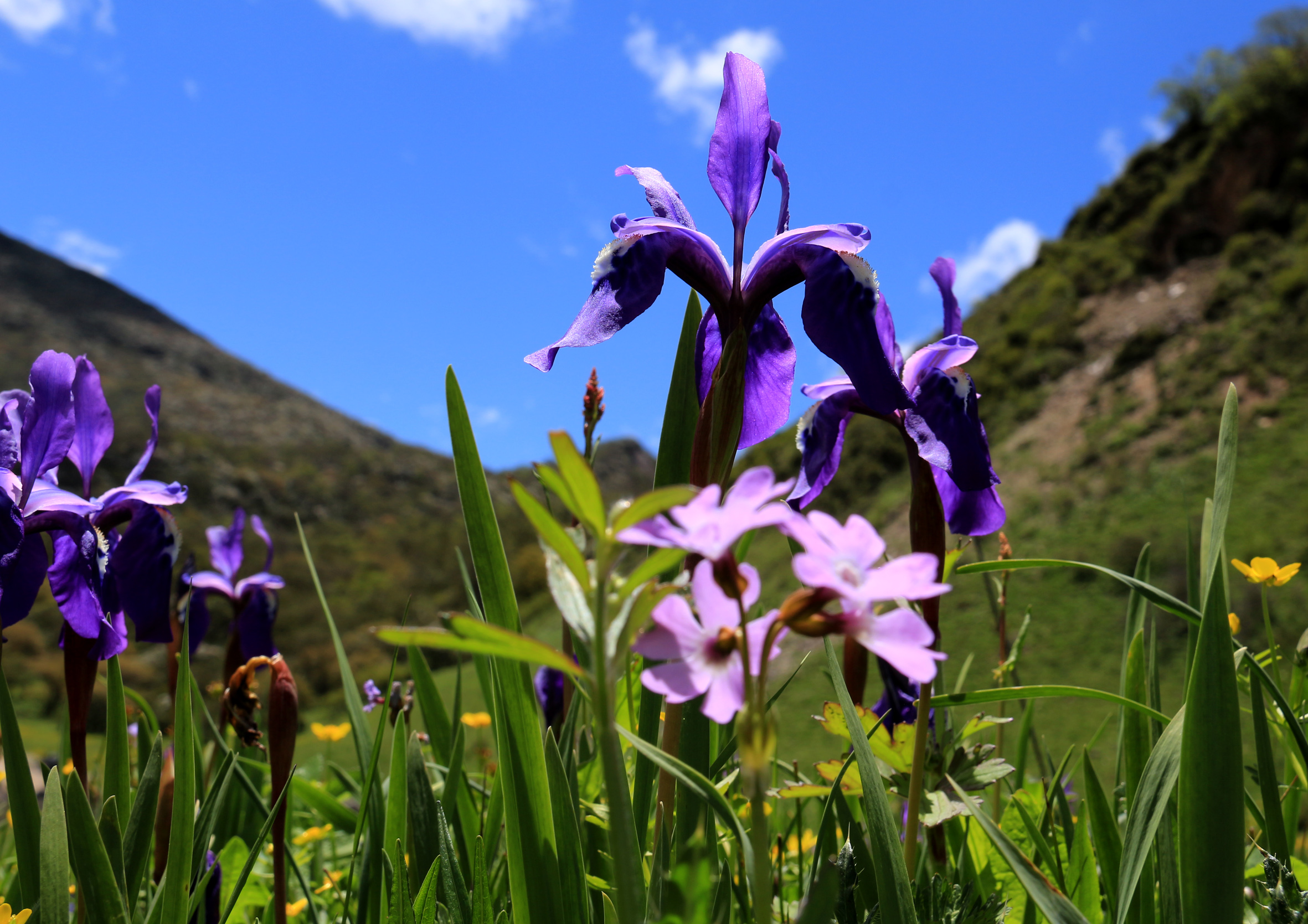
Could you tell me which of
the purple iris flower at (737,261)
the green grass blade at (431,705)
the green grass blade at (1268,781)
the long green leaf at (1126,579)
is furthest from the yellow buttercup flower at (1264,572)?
the green grass blade at (431,705)

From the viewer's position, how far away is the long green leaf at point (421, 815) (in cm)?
104

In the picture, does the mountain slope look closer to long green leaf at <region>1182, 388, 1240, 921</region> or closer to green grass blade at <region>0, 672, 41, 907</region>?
green grass blade at <region>0, 672, 41, 907</region>

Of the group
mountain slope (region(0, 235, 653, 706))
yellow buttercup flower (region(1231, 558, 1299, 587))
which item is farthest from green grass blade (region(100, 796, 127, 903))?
mountain slope (region(0, 235, 653, 706))

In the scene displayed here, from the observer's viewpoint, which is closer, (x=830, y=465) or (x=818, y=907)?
(x=818, y=907)

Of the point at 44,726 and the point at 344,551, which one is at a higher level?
the point at 344,551

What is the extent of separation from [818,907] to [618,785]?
0.40ft

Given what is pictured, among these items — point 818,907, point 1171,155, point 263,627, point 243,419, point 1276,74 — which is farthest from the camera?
point 243,419

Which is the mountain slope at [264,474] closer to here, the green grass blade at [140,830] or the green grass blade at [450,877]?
the green grass blade at [140,830]

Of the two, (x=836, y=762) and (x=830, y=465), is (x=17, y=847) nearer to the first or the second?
(x=836, y=762)

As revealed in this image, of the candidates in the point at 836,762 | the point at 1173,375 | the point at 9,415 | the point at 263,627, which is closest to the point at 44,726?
the point at 263,627

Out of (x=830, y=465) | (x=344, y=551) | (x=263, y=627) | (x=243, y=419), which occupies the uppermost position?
(x=243, y=419)

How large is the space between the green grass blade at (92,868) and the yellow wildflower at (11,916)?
54 mm

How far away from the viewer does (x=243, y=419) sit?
89.8ft

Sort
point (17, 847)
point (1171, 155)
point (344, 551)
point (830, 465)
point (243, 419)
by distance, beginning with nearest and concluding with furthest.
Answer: point (17, 847) → point (830, 465) → point (1171, 155) → point (344, 551) → point (243, 419)
